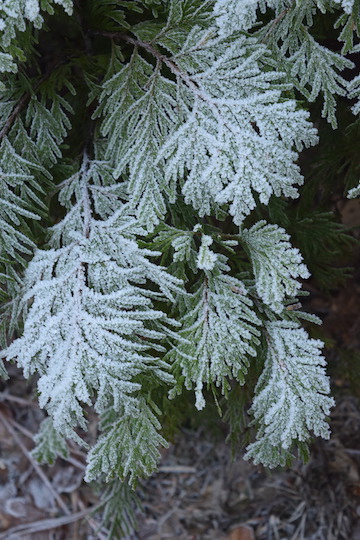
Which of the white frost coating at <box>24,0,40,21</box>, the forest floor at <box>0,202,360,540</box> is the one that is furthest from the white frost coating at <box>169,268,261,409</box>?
the forest floor at <box>0,202,360,540</box>

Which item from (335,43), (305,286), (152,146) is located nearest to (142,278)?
(152,146)

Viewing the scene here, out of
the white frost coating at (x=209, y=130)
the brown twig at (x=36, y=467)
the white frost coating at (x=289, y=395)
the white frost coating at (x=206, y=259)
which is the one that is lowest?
the brown twig at (x=36, y=467)

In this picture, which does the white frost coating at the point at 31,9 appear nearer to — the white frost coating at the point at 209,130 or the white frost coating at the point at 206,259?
the white frost coating at the point at 209,130

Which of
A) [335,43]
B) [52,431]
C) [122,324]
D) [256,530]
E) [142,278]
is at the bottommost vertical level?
[256,530]

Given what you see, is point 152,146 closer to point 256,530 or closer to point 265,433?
point 265,433

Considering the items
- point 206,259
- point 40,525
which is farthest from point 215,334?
point 40,525

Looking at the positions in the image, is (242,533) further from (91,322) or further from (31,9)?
(31,9)

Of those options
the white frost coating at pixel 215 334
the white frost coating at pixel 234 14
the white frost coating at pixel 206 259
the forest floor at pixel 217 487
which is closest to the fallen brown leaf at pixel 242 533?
the forest floor at pixel 217 487
